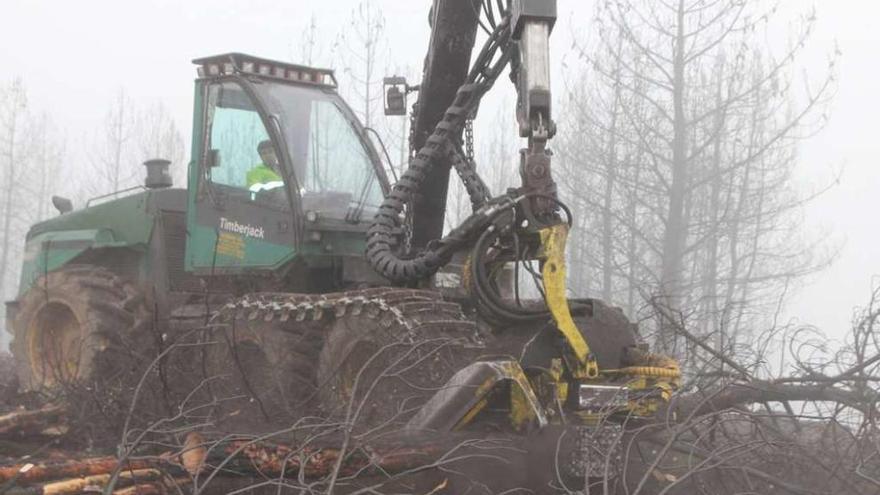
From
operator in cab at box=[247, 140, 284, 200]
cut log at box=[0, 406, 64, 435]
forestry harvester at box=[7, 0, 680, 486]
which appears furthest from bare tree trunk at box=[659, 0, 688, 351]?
cut log at box=[0, 406, 64, 435]

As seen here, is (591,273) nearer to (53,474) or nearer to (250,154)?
(250,154)

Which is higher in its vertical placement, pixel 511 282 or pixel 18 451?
pixel 511 282

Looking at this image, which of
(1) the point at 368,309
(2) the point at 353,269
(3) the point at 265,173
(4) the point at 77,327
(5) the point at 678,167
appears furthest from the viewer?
(5) the point at 678,167

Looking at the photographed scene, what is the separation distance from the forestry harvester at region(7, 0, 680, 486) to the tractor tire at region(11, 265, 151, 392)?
0.7 inches

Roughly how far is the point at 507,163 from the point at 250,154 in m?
22.7

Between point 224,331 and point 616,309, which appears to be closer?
point 616,309

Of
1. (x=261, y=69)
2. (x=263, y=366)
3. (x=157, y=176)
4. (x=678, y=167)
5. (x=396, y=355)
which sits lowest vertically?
(x=263, y=366)

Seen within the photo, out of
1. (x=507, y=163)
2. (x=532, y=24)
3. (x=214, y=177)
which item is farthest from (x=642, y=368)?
(x=507, y=163)

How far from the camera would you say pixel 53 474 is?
3.50m

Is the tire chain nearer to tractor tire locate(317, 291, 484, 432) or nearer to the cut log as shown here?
tractor tire locate(317, 291, 484, 432)

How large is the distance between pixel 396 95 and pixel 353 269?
1.42 metres

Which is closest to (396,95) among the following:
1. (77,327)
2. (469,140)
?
(469,140)

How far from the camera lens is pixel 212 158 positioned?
291 inches

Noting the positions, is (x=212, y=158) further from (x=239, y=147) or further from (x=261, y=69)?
(x=261, y=69)
